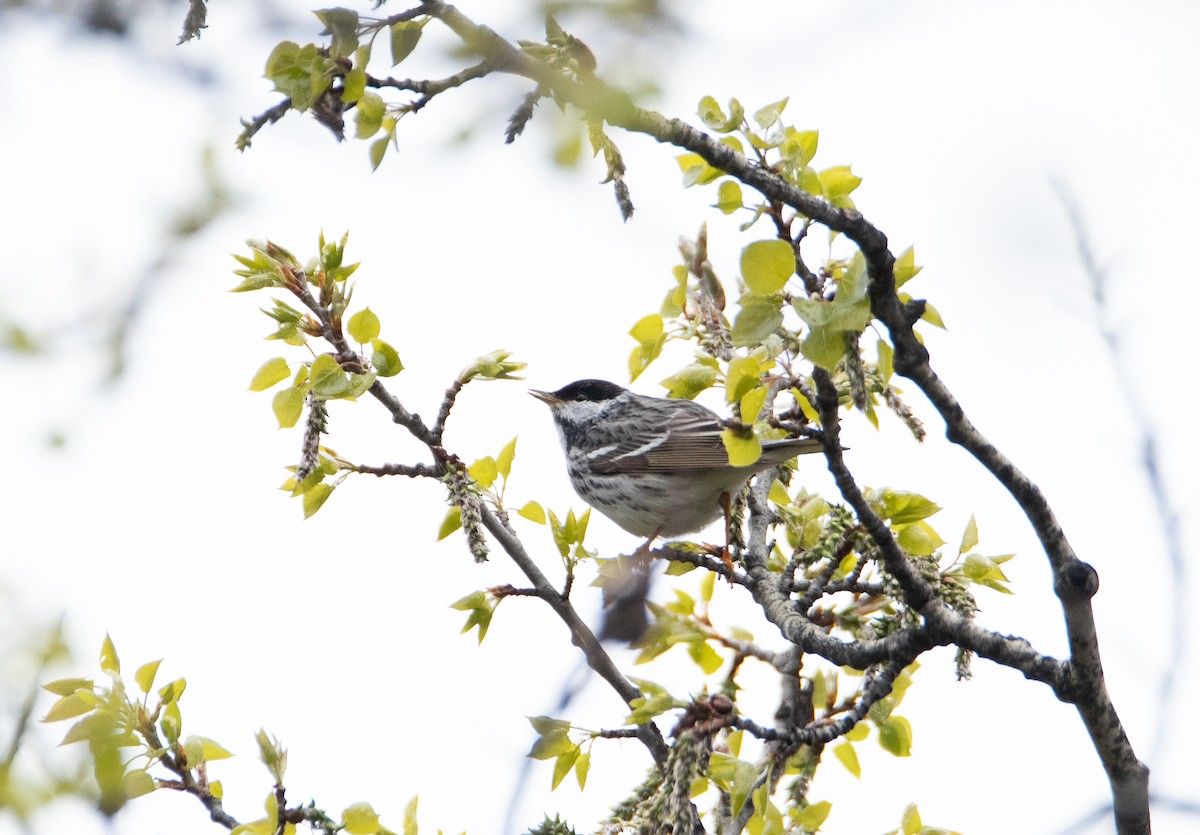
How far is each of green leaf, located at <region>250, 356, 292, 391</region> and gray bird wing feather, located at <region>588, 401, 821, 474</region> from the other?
284cm

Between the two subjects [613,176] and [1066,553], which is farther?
[613,176]

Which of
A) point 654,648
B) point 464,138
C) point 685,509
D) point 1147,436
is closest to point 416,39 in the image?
point 464,138

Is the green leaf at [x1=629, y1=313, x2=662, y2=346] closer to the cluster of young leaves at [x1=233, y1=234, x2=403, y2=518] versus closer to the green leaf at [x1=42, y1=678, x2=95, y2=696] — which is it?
the cluster of young leaves at [x1=233, y1=234, x2=403, y2=518]

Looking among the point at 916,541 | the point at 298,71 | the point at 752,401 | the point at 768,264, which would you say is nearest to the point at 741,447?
the point at 752,401

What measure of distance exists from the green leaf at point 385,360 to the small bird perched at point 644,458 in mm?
2019

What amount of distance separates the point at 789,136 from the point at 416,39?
102 centimetres

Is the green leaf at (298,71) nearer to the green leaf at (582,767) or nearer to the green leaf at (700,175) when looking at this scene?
the green leaf at (700,175)

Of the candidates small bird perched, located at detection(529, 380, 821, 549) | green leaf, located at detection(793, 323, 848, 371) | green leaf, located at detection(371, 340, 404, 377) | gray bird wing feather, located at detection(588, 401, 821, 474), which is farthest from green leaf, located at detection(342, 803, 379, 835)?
gray bird wing feather, located at detection(588, 401, 821, 474)

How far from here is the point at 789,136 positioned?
3037 millimetres

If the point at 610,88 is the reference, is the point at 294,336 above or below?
above

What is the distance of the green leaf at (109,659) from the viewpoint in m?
3.57

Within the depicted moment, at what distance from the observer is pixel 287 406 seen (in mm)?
3619

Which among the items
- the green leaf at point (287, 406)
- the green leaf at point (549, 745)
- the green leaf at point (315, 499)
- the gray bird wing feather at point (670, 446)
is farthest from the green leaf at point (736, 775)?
the gray bird wing feather at point (670, 446)

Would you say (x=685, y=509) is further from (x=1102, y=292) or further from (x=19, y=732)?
(x=19, y=732)
